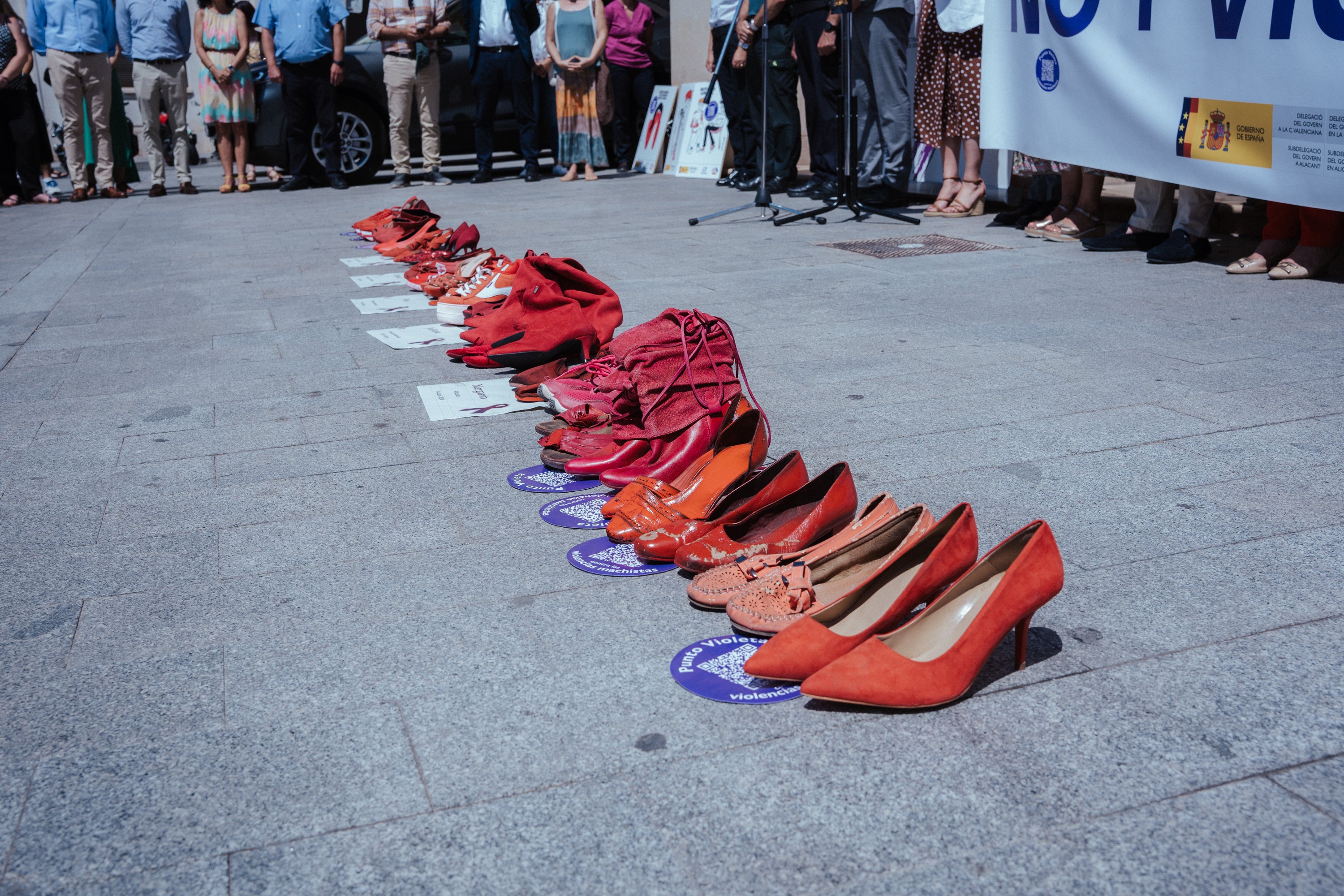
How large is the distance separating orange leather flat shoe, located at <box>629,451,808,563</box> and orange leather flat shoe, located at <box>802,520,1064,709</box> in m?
0.68

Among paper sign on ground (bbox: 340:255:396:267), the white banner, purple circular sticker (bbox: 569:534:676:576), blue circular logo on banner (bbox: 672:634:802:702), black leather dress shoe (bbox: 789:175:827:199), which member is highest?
the white banner

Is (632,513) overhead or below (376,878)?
overhead

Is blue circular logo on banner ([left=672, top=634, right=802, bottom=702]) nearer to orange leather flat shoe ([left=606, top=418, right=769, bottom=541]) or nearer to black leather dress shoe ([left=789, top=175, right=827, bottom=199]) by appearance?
orange leather flat shoe ([left=606, top=418, right=769, bottom=541])

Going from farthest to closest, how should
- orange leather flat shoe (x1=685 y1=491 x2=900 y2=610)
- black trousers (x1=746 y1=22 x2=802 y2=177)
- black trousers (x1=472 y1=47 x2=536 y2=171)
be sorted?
black trousers (x1=472 y1=47 x2=536 y2=171) < black trousers (x1=746 y1=22 x2=802 y2=177) < orange leather flat shoe (x1=685 y1=491 x2=900 y2=610)

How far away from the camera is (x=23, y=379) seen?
4.71m

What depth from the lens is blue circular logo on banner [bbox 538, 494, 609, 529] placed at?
9.77 feet

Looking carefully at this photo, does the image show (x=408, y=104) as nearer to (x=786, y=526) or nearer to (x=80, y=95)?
(x=80, y=95)

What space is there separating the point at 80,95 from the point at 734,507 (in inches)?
457

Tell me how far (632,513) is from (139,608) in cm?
116

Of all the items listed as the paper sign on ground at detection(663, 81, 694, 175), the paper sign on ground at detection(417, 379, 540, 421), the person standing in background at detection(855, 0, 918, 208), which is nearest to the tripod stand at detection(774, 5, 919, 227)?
the person standing in background at detection(855, 0, 918, 208)

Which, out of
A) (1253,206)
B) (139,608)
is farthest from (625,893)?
(1253,206)

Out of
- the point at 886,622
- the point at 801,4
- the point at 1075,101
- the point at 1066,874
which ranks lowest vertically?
A: the point at 1066,874

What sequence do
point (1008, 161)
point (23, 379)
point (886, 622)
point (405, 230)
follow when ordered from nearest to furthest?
point (886, 622), point (23, 379), point (405, 230), point (1008, 161)

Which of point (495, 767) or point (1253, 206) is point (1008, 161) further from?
point (495, 767)
